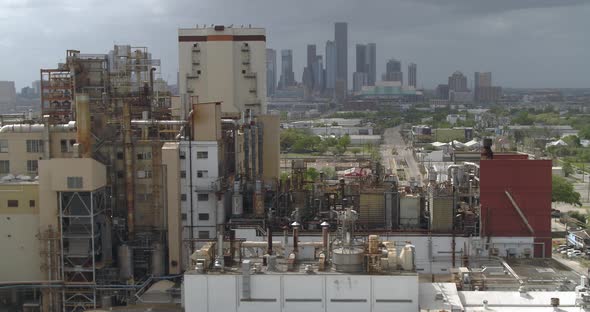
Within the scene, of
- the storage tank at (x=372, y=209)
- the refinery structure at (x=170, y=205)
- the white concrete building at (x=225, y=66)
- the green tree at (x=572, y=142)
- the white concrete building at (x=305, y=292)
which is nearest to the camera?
the white concrete building at (x=305, y=292)

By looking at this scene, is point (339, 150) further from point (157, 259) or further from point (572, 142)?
point (157, 259)

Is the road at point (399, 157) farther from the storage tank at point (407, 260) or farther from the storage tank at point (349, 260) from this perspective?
the storage tank at point (349, 260)

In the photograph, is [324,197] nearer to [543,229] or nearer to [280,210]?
[280,210]

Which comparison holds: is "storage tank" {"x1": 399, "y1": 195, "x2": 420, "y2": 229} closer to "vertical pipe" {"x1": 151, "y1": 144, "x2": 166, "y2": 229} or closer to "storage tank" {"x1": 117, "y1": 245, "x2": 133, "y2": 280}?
"vertical pipe" {"x1": 151, "y1": 144, "x2": 166, "y2": 229}

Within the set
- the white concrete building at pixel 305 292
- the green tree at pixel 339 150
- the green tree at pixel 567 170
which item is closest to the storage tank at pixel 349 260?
the white concrete building at pixel 305 292

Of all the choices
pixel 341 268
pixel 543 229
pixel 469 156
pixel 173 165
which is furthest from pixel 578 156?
pixel 341 268

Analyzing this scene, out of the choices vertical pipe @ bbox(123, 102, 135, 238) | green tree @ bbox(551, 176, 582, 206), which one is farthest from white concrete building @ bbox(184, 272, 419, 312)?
green tree @ bbox(551, 176, 582, 206)
